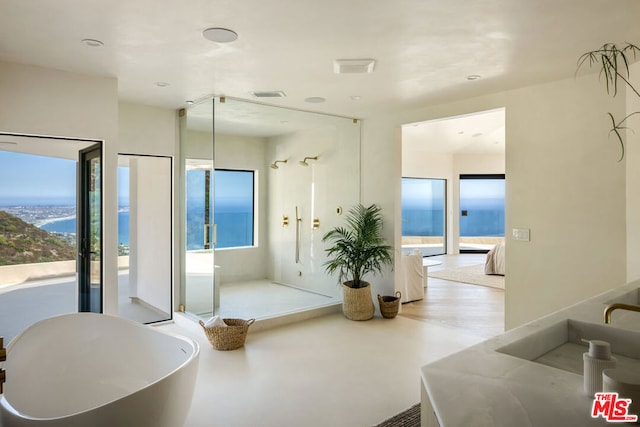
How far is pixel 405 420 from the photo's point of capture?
2799 mm

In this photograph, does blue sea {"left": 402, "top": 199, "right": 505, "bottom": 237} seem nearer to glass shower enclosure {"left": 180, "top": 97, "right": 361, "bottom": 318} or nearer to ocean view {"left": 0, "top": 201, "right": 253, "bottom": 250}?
glass shower enclosure {"left": 180, "top": 97, "right": 361, "bottom": 318}

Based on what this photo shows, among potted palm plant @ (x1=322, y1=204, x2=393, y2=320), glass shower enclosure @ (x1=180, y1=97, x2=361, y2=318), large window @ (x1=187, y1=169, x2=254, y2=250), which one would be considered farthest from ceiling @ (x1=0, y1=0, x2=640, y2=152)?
potted palm plant @ (x1=322, y1=204, x2=393, y2=320)

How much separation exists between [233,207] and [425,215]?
7.13m

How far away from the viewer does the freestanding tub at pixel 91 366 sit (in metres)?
2.35

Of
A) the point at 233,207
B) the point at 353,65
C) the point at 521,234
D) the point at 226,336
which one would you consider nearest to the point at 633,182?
the point at 521,234

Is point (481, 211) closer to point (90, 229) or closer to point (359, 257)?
point (359, 257)

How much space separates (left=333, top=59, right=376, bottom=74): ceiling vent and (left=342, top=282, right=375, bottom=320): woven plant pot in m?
2.76

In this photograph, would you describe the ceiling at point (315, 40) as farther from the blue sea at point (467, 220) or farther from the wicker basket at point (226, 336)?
the blue sea at point (467, 220)

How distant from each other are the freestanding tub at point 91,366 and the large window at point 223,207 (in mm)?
1995

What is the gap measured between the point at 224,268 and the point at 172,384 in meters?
3.29

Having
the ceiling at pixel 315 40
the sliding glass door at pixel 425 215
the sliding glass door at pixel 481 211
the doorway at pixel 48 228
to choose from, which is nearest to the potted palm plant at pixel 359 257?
the ceiling at pixel 315 40

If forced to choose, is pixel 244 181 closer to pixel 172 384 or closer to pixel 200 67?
pixel 200 67

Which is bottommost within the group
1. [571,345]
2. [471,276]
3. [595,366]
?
[471,276]

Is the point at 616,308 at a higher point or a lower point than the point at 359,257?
higher
